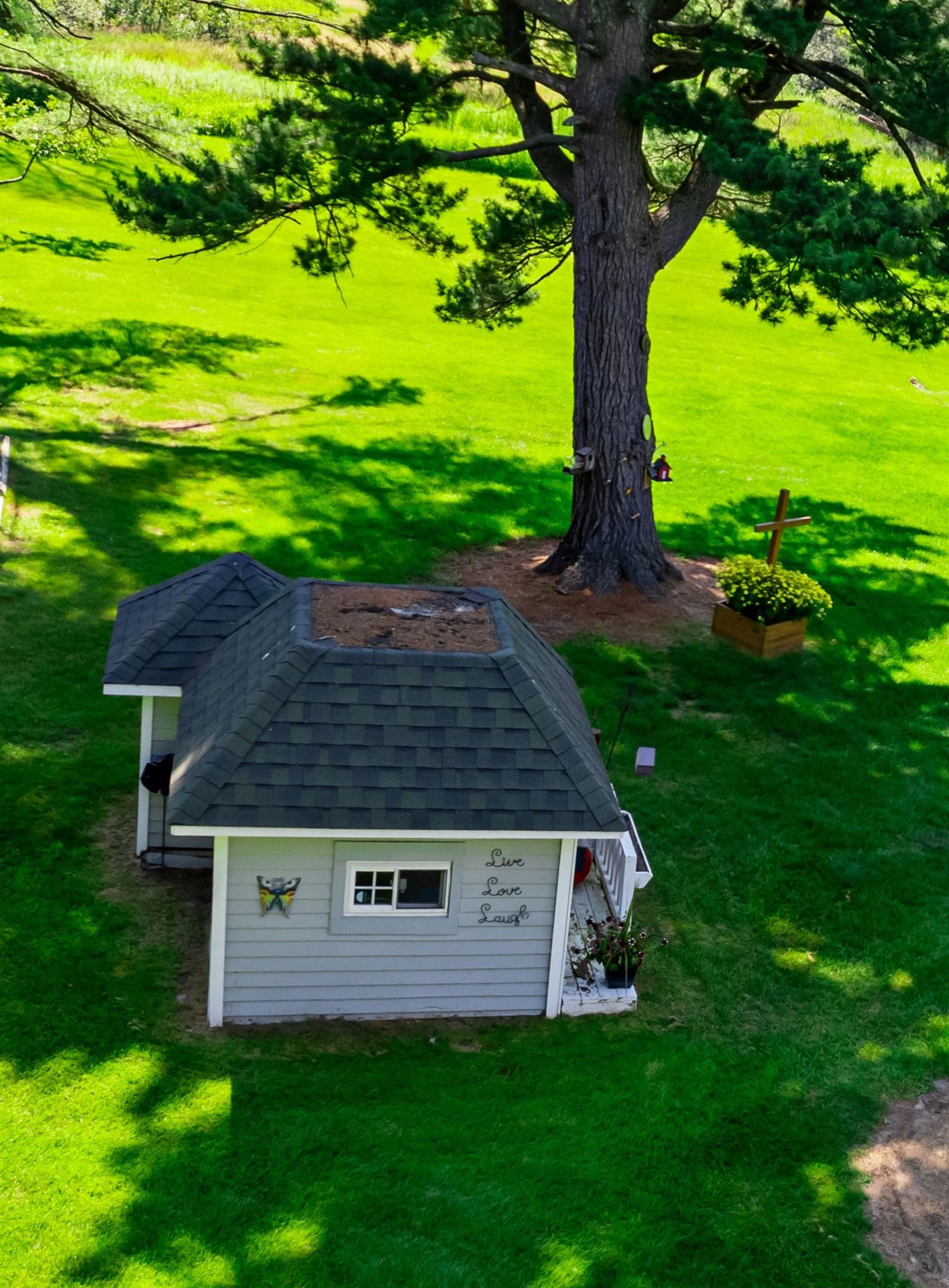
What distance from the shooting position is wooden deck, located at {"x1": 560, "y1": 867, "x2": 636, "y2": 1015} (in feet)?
31.8

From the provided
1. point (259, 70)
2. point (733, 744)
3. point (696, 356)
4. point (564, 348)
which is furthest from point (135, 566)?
point (696, 356)

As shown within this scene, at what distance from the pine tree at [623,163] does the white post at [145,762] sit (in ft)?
22.4

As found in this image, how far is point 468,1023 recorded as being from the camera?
9.53 metres

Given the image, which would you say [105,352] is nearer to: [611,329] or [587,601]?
[611,329]

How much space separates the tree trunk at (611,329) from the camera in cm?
1561

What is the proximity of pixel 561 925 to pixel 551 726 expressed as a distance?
160 centimetres

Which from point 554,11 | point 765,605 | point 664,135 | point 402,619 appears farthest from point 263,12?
point 402,619

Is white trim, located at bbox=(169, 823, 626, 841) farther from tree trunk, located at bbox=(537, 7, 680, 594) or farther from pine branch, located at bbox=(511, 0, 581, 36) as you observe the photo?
pine branch, located at bbox=(511, 0, 581, 36)

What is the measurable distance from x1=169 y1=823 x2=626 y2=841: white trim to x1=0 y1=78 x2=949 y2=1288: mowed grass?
67.4 inches

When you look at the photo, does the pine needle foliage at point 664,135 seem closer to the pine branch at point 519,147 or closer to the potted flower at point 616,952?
the pine branch at point 519,147

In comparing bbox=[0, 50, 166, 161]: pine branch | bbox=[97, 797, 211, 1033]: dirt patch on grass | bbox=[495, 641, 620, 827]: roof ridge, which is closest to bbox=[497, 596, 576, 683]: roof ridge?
bbox=[495, 641, 620, 827]: roof ridge

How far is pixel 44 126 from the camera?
20.2 metres

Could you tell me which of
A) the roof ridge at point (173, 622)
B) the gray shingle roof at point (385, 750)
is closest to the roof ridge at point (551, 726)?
the gray shingle roof at point (385, 750)

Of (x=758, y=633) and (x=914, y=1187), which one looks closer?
(x=914, y=1187)
